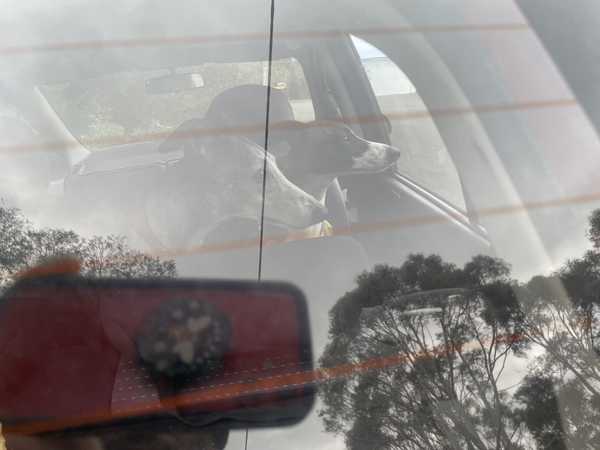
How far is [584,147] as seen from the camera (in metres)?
1.30

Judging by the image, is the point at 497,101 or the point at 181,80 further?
the point at 497,101

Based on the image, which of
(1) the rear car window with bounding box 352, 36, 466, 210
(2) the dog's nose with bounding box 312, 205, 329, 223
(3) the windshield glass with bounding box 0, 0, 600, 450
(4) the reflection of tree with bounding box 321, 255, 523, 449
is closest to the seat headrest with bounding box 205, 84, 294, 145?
(3) the windshield glass with bounding box 0, 0, 600, 450

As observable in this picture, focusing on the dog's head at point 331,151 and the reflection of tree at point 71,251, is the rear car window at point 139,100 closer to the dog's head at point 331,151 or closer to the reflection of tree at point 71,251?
the dog's head at point 331,151

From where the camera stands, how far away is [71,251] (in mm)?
1275

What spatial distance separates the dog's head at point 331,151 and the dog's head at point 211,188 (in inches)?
3.0

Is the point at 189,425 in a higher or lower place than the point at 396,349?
lower

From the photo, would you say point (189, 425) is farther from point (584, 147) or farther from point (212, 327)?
point (584, 147)

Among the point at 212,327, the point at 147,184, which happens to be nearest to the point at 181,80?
the point at 147,184

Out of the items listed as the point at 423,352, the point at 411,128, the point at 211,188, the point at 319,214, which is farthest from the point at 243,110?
the point at 423,352

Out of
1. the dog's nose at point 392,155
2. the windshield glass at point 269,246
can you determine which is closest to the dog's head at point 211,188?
the windshield glass at point 269,246

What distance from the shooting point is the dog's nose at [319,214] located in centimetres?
132

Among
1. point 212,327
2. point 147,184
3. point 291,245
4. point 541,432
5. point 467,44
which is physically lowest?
point 541,432

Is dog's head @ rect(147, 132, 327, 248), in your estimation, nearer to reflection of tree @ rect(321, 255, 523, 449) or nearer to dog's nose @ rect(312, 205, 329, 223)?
dog's nose @ rect(312, 205, 329, 223)

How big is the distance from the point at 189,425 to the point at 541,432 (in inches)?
33.0
